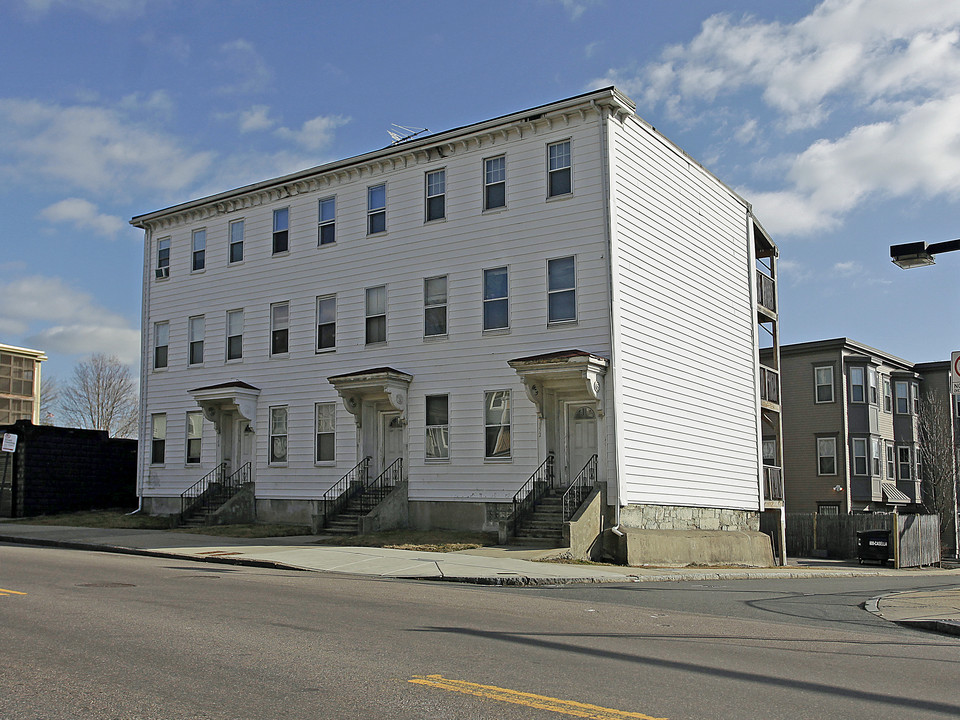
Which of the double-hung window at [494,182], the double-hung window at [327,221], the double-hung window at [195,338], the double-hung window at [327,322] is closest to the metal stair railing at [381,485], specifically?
the double-hung window at [327,322]

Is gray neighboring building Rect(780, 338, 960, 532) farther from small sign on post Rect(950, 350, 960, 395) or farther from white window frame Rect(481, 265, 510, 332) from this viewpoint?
small sign on post Rect(950, 350, 960, 395)

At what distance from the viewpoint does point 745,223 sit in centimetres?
3144

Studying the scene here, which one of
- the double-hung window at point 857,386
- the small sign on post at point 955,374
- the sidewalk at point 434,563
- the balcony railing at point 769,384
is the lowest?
the sidewalk at point 434,563

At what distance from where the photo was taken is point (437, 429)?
25.0m

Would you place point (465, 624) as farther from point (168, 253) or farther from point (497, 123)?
point (168, 253)

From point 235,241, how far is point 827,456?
30.7 metres

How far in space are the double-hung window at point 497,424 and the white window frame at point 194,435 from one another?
11.7m

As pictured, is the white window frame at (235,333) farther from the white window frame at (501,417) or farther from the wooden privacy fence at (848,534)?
the wooden privacy fence at (848,534)

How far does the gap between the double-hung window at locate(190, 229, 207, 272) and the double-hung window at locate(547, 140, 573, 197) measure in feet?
44.6

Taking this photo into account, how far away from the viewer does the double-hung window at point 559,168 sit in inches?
930

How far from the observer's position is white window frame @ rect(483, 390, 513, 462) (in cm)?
2362

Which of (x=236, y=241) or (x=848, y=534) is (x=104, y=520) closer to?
(x=236, y=241)

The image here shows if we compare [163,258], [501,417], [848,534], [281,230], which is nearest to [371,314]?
A: [281,230]

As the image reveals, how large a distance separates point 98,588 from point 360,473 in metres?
14.2
